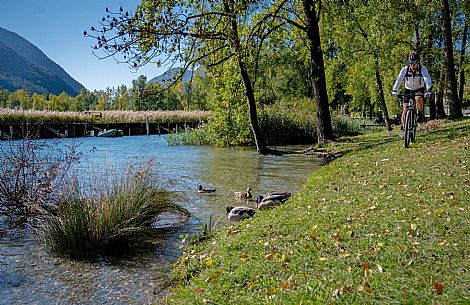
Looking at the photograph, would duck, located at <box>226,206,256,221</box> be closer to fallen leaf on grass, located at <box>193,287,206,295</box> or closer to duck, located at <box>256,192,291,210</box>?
duck, located at <box>256,192,291,210</box>

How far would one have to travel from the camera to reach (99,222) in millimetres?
5957

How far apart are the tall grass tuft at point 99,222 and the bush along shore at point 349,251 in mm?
1133

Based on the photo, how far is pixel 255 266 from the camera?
4.02 metres

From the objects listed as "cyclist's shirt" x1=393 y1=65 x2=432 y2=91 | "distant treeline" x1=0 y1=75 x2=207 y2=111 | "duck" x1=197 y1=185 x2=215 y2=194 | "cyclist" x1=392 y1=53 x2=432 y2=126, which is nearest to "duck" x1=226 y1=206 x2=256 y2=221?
"duck" x1=197 y1=185 x2=215 y2=194

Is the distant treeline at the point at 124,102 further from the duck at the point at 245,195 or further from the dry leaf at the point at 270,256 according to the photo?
the dry leaf at the point at 270,256

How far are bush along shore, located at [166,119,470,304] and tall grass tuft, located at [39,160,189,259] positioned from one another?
44.6 inches

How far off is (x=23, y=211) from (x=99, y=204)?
190 centimetres

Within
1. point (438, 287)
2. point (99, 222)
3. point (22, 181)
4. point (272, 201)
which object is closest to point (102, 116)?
point (22, 181)

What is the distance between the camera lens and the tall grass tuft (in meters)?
5.82

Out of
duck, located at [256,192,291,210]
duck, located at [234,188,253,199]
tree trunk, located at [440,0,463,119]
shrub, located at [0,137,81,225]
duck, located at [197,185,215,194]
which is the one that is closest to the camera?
shrub, located at [0,137,81,225]

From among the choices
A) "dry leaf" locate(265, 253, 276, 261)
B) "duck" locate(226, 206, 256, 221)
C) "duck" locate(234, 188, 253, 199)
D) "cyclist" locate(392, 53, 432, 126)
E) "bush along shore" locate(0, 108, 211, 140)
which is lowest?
"duck" locate(226, 206, 256, 221)

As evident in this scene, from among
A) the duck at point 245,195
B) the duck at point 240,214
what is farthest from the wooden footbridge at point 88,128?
the duck at point 240,214

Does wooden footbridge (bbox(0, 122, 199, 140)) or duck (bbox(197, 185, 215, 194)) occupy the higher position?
wooden footbridge (bbox(0, 122, 199, 140))

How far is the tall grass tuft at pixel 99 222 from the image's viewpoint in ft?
19.1
